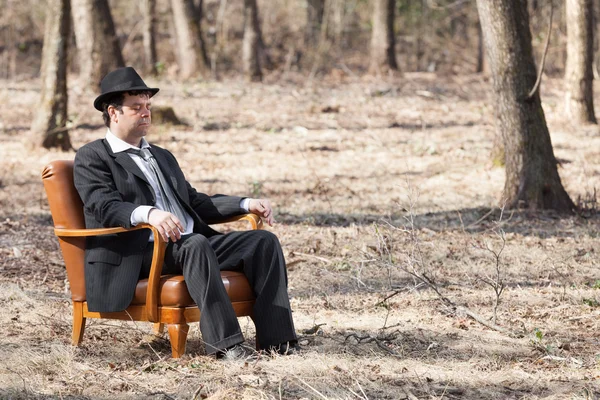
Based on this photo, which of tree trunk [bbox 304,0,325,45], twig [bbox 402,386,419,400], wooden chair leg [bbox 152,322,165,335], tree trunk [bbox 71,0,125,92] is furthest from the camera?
tree trunk [bbox 304,0,325,45]

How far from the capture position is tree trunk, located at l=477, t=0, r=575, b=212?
9289mm

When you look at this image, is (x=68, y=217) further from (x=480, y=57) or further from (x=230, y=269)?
(x=480, y=57)

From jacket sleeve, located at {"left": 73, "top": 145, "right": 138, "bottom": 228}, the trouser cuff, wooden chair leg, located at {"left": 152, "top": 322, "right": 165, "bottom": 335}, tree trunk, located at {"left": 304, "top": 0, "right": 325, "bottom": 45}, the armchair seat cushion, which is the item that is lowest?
wooden chair leg, located at {"left": 152, "top": 322, "right": 165, "bottom": 335}

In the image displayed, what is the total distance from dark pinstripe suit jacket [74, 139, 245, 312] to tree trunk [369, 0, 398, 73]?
1662cm

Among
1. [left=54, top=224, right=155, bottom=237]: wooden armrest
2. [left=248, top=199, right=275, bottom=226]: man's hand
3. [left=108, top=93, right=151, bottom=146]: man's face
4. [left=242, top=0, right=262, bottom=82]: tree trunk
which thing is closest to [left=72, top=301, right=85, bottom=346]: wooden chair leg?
[left=54, top=224, right=155, bottom=237]: wooden armrest

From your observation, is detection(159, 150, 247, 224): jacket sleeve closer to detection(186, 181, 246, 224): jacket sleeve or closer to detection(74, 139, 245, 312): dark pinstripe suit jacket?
detection(186, 181, 246, 224): jacket sleeve

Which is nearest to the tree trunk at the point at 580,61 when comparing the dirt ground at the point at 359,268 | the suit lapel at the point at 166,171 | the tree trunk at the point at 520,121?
the dirt ground at the point at 359,268

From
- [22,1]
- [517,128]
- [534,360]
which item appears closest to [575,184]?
[517,128]

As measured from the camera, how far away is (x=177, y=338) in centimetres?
488

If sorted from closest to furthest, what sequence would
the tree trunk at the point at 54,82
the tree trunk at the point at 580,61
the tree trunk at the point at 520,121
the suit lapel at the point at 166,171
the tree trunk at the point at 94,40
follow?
the suit lapel at the point at 166,171 → the tree trunk at the point at 520,121 → the tree trunk at the point at 54,82 → the tree trunk at the point at 580,61 → the tree trunk at the point at 94,40

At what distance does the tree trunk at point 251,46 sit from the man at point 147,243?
1590 cm

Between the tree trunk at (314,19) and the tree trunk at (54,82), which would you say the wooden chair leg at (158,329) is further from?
the tree trunk at (314,19)

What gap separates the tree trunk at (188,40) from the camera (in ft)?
68.5

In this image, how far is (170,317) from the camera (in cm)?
486
